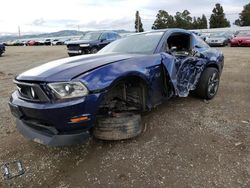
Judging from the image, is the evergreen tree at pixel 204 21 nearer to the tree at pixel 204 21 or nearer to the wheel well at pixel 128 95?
the tree at pixel 204 21

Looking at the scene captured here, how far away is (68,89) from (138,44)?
6.59 feet

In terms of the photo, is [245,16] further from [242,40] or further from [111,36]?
[111,36]

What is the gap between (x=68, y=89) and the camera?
2820mm

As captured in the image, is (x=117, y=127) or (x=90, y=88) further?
(x=117, y=127)

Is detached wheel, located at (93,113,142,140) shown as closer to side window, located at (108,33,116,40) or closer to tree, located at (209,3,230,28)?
side window, located at (108,33,116,40)

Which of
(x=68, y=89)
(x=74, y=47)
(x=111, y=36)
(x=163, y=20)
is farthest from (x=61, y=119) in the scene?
(x=163, y=20)

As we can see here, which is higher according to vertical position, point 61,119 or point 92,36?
point 92,36

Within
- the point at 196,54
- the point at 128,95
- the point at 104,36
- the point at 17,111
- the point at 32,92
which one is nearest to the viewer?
the point at 32,92

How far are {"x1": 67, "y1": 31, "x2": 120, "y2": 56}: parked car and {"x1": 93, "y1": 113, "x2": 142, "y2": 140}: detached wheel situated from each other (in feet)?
39.4

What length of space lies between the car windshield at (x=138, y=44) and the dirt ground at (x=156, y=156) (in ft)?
3.92

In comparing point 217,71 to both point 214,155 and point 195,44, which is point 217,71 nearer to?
point 195,44

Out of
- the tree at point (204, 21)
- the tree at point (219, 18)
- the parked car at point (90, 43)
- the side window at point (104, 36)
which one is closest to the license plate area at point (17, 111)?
the parked car at point (90, 43)

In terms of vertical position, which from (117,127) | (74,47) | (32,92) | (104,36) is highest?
(104,36)

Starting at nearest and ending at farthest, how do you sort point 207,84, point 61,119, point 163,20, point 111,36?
point 61,119
point 207,84
point 111,36
point 163,20
